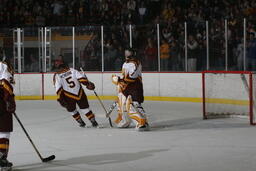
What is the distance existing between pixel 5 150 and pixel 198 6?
477 inches

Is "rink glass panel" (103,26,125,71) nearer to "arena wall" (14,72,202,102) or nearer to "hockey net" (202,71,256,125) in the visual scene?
"arena wall" (14,72,202,102)

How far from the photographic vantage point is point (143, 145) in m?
7.37

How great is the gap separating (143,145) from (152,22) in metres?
10.5

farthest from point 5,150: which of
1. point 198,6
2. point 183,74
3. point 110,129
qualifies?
point 198,6

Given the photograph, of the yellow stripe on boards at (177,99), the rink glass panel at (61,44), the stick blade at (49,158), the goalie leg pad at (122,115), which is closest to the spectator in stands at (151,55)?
the yellow stripe on boards at (177,99)

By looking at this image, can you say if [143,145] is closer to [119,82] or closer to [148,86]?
[119,82]

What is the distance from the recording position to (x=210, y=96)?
1032cm

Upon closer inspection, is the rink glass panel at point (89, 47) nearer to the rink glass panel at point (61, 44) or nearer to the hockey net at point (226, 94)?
the rink glass panel at point (61, 44)

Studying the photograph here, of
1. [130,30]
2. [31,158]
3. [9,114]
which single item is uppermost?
[130,30]

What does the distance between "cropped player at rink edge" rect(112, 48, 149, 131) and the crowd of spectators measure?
191 inches

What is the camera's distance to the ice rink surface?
606 centimetres

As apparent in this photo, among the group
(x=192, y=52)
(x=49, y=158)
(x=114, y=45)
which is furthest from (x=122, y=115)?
(x=114, y=45)

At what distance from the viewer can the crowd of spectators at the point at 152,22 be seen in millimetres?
13523

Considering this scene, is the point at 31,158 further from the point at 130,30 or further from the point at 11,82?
the point at 130,30
